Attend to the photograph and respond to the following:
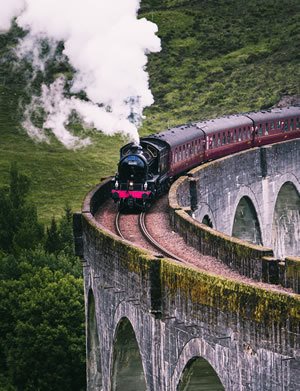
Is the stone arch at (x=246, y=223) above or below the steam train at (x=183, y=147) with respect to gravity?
below

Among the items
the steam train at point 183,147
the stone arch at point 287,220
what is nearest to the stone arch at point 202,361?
the steam train at point 183,147

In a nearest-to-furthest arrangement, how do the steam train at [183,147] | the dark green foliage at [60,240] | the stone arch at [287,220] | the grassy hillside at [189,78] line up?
the steam train at [183,147]
the stone arch at [287,220]
the dark green foliage at [60,240]
the grassy hillside at [189,78]

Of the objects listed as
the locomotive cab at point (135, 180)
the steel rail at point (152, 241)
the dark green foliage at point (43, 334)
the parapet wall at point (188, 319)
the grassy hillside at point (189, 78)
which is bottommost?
the dark green foliage at point (43, 334)

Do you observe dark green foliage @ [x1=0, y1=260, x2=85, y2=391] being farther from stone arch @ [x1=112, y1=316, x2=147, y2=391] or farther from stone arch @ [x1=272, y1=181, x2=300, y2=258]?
stone arch @ [x1=112, y1=316, x2=147, y2=391]

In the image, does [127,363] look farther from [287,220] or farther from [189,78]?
[189,78]

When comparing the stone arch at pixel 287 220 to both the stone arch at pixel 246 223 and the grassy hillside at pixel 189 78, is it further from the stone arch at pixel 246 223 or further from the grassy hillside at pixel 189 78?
the grassy hillside at pixel 189 78

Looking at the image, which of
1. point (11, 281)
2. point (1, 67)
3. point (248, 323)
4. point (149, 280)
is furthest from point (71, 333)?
point (1, 67)

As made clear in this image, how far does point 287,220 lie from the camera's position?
56938 millimetres

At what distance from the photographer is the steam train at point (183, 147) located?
4038 cm

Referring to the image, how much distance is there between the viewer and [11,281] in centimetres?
5550

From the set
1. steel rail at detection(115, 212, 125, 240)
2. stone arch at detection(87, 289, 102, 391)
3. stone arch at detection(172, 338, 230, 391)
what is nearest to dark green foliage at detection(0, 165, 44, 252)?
steel rail at detection(115, 212, 125, 240)

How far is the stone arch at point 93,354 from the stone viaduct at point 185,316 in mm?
32

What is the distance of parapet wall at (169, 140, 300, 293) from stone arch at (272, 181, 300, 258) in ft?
5.05

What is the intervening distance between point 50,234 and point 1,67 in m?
35.7
